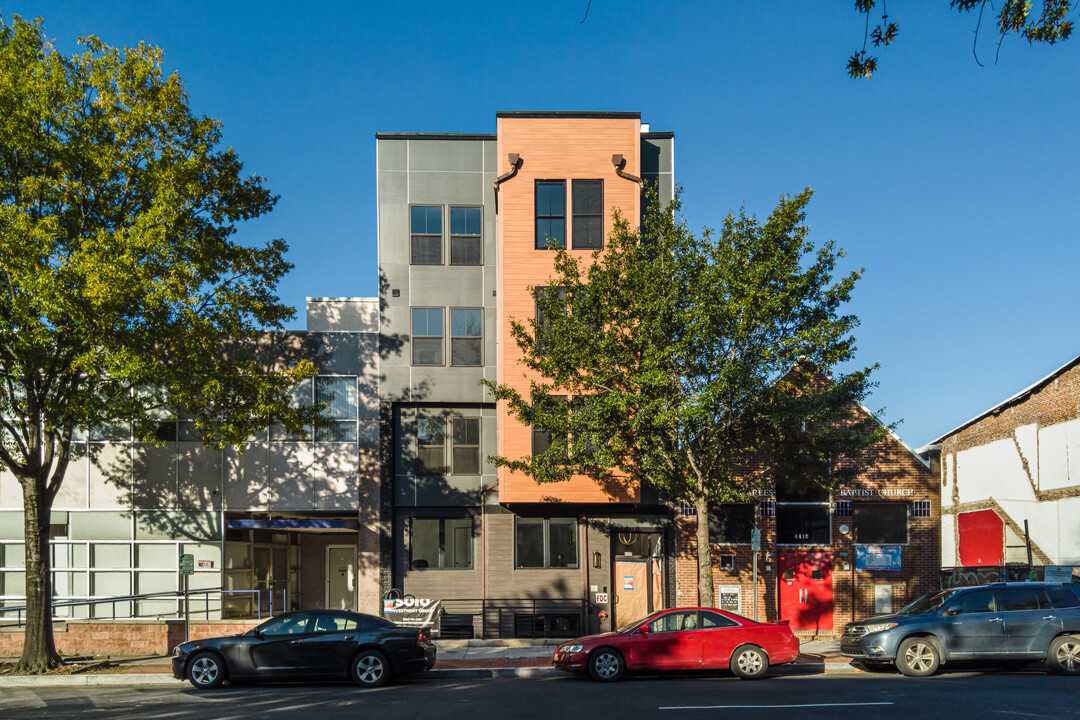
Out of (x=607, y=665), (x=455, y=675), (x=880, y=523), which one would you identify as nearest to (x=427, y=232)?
(x=455, y=675)

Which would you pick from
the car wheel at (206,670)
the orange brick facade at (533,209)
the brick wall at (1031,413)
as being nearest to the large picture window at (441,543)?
the orange brick facade at (533,209)

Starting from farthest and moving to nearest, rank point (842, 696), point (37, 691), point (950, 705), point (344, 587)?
point (344, 587), point (37, 691), point (842, 696), point (950, 705)

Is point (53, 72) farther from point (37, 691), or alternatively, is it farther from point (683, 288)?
point (683, 288)

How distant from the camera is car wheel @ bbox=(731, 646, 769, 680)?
16.3 m

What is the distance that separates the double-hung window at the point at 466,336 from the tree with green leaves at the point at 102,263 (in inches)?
210

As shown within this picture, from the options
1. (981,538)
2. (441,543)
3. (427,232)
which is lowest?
(981,538)

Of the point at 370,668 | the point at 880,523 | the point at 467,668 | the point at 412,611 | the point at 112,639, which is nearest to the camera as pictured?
the point at 370,668

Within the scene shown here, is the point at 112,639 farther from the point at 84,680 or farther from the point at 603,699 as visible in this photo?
the point at 603,699

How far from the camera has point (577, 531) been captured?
24.1m

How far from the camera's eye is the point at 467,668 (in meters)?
17.7

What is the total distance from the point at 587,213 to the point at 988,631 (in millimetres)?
12760

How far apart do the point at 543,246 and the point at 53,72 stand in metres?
11.1

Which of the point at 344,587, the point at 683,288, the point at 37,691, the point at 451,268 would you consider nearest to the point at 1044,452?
the point at 683,288

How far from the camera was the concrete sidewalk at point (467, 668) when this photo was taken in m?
17.2
